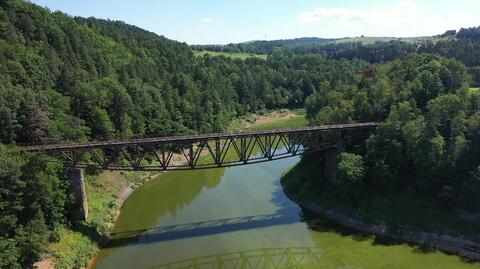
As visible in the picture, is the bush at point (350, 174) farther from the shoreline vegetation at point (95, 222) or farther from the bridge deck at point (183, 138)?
the shoreline vegetation at point (95, 222)

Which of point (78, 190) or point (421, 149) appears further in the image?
point (421, 149)

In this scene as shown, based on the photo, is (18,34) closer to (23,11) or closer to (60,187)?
(23,11)

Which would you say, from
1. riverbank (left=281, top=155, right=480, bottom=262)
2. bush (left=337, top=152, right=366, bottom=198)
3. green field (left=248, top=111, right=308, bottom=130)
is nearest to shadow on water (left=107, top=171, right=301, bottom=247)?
riverbank (left=281, top=155, right=480, bottom=262)

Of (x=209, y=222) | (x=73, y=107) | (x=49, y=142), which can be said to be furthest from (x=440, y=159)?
(x=73, y=107)

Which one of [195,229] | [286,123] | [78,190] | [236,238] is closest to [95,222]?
[78,190]

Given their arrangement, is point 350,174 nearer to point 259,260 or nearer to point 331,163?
point 331,163

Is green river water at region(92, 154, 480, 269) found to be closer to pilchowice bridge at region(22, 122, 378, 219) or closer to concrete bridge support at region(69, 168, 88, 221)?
concrete bridge support at region(69, 168, 88, 221)

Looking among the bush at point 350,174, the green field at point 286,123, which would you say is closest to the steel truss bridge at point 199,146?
the bush at point 350,174
